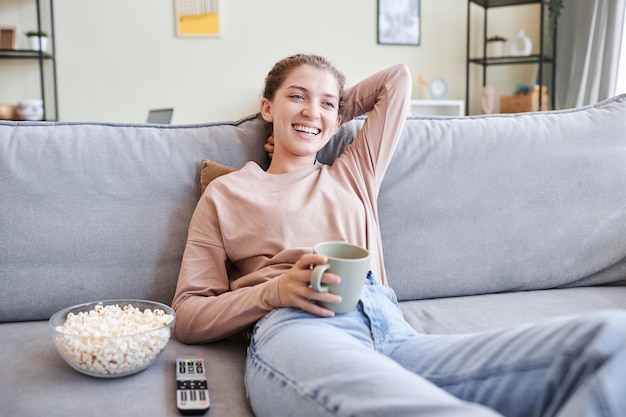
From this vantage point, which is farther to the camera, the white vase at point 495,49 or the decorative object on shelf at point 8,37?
the white vase at point 495,49

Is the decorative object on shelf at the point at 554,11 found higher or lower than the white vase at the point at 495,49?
higher

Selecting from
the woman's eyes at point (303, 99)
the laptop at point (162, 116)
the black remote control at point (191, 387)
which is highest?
the woman's eyes at point (303, 99)

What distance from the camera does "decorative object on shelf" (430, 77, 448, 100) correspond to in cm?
460

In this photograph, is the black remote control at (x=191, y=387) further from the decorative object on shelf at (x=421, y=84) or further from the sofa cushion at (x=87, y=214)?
the decorative object on shelf at (x=421, y=84)

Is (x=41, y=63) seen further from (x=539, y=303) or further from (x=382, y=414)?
(x=382, y=414)

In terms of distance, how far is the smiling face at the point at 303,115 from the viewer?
1440 millimetres

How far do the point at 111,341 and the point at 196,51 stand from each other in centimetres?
348

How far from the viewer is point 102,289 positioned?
1408 mm

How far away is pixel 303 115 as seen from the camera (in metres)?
1.45

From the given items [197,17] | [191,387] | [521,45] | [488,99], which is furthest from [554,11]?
[191,387]

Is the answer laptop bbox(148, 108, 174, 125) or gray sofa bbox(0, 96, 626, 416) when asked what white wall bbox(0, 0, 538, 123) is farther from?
gray sofa bbox(0, 96, 626, 416)

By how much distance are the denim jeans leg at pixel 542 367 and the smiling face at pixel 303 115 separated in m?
0.60

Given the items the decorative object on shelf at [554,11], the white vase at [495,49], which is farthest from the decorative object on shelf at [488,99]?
the decorative object on shelf at [554,11]

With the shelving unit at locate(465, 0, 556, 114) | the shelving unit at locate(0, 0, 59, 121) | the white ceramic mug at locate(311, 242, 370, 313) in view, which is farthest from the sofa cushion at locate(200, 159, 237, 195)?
the shelving unit at locate(465, 0, 556, 114)
